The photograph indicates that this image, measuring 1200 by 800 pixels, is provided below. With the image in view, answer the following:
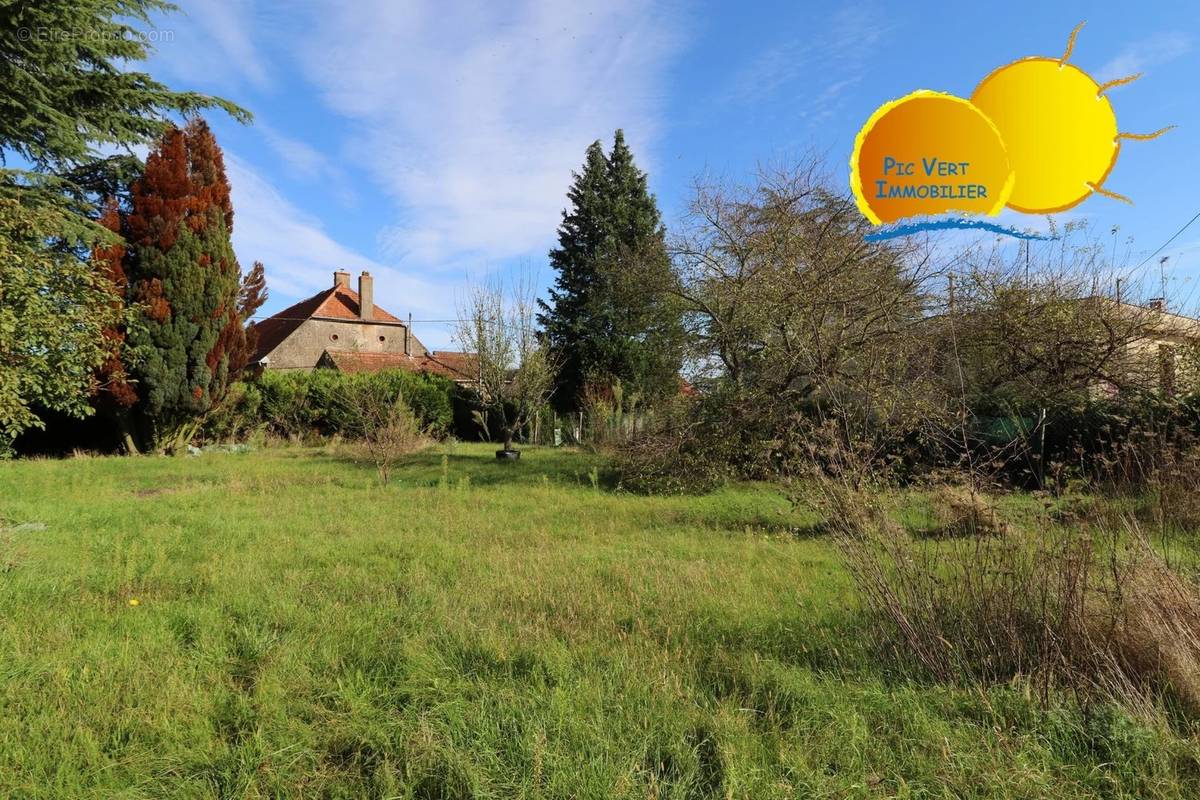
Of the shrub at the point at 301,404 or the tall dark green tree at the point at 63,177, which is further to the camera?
the shrub at the point at 301,404

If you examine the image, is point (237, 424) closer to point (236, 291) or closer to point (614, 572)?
point (236, 291)

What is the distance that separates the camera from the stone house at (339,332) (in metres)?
30.5

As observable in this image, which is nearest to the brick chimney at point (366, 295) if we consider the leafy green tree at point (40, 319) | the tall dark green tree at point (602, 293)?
the tall dark green tree at point (602, 293)

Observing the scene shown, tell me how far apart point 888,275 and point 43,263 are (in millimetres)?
10837

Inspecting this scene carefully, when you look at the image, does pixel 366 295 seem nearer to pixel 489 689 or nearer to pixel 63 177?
pixel 63 177

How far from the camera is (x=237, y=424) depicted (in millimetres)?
16328

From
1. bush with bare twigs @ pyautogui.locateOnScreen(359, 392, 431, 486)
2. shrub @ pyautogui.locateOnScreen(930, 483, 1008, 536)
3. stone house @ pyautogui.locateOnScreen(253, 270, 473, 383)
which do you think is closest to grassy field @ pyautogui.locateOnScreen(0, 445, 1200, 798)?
shrub @ pyautogui.locateOnScreen(930, 483, 1008, 536)

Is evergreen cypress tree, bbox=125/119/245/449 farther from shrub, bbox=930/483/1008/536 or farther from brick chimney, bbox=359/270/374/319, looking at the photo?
brick chimney, bbox=359/270/374/319

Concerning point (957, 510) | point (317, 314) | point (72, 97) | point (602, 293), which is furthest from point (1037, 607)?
point (317, 314)

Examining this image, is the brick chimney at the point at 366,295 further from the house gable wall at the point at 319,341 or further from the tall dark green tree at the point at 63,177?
the tall dark green tree at the point at 63,177

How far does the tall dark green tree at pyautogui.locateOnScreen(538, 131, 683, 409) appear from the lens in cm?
2167

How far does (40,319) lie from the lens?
17.9 ft

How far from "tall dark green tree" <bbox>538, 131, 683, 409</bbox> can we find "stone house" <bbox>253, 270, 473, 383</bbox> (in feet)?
26.9

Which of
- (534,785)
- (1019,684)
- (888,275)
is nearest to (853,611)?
(1019,684)
